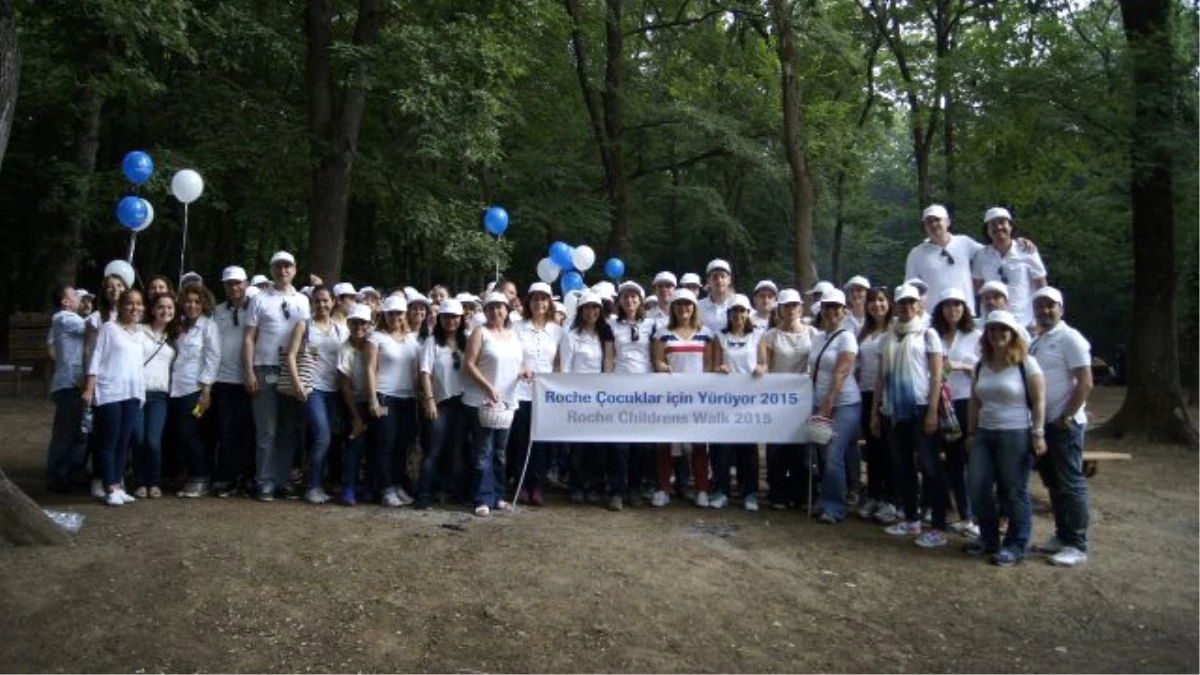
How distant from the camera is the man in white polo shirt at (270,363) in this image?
791cm

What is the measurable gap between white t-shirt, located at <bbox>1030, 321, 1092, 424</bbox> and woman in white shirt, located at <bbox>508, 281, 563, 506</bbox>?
3.97 meters

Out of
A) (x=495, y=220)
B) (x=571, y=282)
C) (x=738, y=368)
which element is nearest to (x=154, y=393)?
(x=738, y=368)

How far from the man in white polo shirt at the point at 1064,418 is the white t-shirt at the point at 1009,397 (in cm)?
23

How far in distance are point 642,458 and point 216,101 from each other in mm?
11344

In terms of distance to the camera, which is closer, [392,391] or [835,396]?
[835,396]

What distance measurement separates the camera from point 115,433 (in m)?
7.52

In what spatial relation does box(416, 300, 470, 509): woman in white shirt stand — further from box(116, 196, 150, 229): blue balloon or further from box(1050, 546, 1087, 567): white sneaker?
box(116, 196, 150, 229): blue balloon

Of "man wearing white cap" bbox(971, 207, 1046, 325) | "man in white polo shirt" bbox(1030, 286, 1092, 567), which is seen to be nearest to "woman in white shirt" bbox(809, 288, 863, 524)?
"man in white polo shirt" bbox(1030, 286, 1092, 567)

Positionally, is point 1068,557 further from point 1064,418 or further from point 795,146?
point 795,146

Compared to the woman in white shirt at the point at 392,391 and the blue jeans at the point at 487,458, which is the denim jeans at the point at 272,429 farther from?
the blue jeans at the point at 487,458

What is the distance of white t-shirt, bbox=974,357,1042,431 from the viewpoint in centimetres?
662

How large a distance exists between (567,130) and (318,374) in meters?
18.0

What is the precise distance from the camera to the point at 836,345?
791 cm

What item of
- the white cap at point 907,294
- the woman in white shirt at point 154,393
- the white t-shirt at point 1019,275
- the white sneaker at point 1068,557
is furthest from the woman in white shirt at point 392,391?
the white t-shirt at point 1019,275
